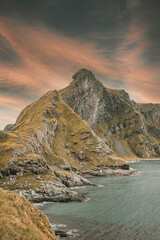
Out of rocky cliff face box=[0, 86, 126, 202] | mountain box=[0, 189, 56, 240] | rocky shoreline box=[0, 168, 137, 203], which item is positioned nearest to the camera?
mountain box=[0, 189, 56, 240]

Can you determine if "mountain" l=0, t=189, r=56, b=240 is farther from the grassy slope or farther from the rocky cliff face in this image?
the grassy slope

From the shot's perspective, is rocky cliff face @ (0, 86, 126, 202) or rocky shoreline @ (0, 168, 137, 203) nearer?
rocky shoreline @ (0, 168, 137, 203)

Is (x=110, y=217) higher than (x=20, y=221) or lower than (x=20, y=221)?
lower

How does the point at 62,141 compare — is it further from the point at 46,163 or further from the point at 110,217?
the point at 110,217

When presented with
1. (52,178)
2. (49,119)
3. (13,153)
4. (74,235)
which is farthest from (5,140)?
(49,119)

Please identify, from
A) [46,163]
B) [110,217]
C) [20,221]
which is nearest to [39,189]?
[46,163]

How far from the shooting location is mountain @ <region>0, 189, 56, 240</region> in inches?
646

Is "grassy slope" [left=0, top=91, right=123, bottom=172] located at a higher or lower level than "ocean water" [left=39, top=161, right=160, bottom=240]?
higher

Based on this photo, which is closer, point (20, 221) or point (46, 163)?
point (20, 221)

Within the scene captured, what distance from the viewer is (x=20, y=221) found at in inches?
749

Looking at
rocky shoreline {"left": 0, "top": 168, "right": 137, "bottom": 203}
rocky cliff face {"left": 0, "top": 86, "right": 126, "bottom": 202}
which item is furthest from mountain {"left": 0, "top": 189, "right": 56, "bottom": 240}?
rocky cliff face {"left": 0, "top": 86, "right": 126, "bottom": 202}

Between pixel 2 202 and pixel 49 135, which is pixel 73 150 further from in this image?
pixel 2 202

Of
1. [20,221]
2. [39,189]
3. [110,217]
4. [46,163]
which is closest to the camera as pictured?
[20,221]

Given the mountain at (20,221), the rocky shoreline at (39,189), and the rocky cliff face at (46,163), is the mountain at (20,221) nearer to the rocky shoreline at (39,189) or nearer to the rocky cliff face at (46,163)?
the rocky shoreline at (39,189)
